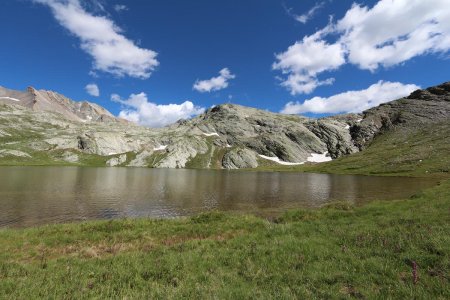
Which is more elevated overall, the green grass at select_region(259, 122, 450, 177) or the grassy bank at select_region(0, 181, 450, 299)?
the green grass at select_region(259, 122, 450, 177)

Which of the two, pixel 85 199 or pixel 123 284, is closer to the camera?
pixel 123 284

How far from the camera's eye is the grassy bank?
9633mm

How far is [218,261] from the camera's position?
13750 millimetres

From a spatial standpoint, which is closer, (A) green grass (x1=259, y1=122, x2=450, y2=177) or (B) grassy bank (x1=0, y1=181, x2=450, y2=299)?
(B) grassy bank (x1=0, y1=181, x2=450, y2=299)

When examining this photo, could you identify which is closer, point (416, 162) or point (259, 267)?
point (259, 267)

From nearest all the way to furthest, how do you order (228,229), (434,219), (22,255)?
(22,255)
(434,219)
(228,229)

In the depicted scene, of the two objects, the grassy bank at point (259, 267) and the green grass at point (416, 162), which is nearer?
the grassy bank at point (259, 267)

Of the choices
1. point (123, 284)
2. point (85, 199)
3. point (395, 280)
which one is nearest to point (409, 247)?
point (395, 280)

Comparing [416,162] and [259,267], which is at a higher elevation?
[416,162]

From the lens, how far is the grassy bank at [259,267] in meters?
9.63

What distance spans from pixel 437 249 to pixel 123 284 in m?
13.9

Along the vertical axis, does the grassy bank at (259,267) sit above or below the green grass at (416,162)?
below

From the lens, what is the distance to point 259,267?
12.5 meters

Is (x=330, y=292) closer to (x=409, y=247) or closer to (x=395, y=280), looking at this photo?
(x=395, y=280)
